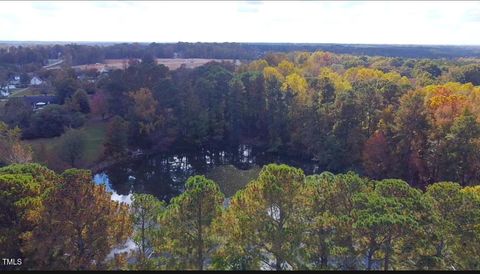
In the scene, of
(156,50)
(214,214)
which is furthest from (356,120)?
(156,50)

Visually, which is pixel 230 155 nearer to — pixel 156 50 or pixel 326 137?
pixel 326 137

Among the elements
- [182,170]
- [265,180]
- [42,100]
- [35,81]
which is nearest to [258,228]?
[265,180]

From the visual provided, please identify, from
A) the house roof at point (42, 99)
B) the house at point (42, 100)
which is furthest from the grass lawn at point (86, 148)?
the house roof at point (42, 99)

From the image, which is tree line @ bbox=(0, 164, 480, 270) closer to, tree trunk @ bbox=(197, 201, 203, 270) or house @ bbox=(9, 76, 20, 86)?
tree trunk @ bbox=(197, 201, 203, 270)

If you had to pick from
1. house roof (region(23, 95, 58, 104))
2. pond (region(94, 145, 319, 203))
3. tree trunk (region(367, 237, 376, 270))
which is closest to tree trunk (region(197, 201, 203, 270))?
tree trunk (region(367, 237, 376, 270))

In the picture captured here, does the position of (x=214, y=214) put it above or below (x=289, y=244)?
above

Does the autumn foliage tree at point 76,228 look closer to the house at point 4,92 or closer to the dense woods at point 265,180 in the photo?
the dense woods at point 265,180
